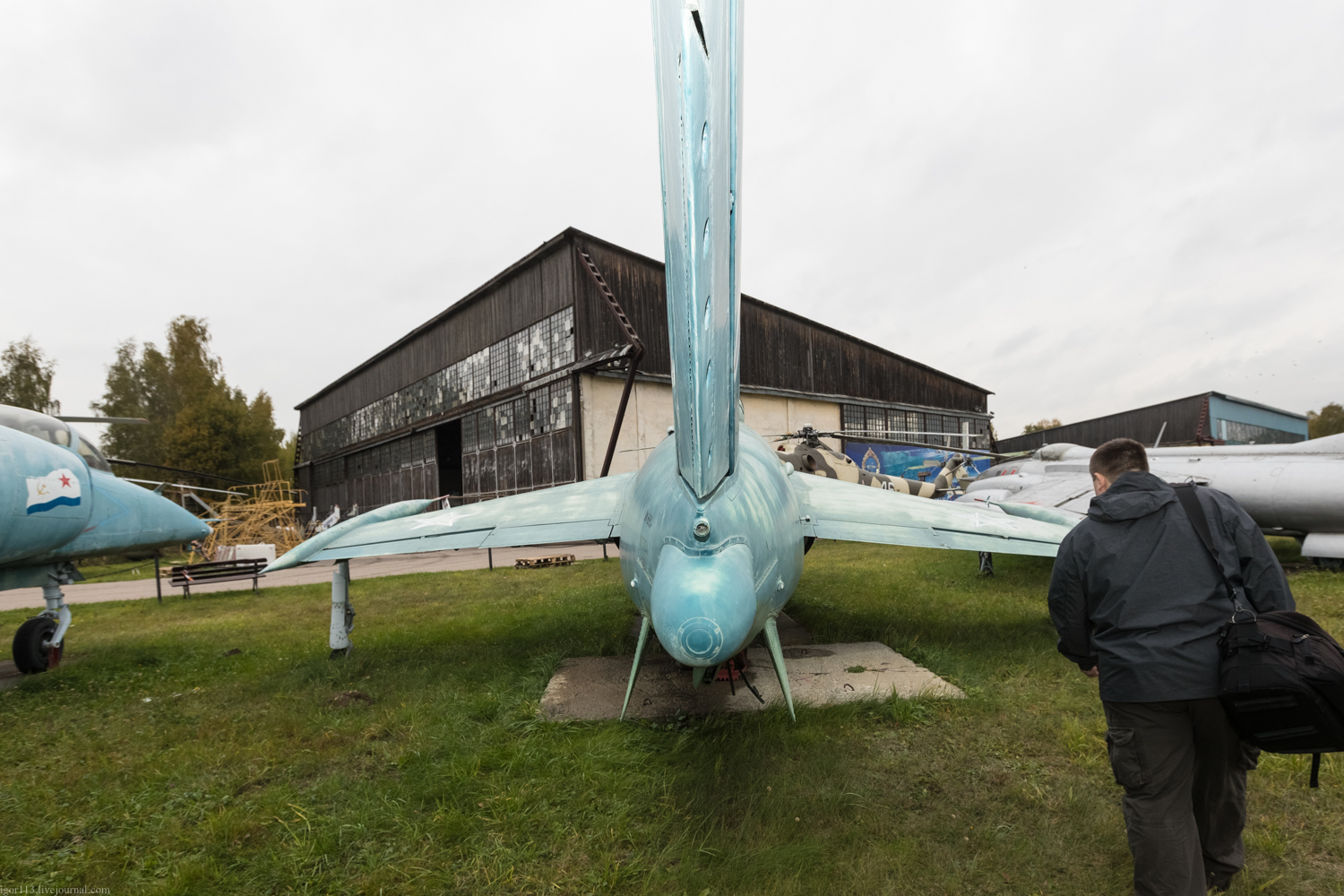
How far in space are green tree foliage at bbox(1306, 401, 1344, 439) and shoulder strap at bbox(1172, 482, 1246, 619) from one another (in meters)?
75.7

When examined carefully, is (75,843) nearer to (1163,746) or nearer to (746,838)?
(746,838)

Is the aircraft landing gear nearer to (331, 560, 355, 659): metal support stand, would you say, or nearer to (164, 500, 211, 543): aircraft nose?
(164, 500, 211, 543): aircraft nose

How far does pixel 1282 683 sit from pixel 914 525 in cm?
318

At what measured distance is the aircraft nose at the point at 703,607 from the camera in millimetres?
2225

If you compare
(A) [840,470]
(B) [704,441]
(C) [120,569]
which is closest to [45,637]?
(B) [704,441]

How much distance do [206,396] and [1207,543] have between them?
44.1 meters

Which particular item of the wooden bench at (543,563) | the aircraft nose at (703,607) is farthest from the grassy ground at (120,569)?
the aircraft nose at (703,607)

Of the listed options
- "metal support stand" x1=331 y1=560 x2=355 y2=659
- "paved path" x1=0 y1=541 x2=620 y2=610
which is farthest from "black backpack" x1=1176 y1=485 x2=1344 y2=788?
"paved path" x1=0 y1=541 x2=620 y2=610

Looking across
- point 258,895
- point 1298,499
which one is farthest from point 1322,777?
point 1298,499

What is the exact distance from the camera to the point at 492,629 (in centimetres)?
717

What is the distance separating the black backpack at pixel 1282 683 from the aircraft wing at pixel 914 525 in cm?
257

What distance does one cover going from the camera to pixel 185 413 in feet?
108

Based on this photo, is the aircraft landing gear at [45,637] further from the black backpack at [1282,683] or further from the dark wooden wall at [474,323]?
the dark wooden wall at [474,323]

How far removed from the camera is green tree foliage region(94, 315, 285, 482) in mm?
32906
